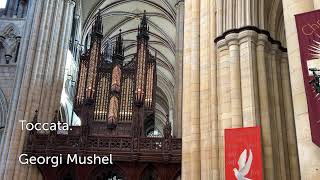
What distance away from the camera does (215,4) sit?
10.8 metres

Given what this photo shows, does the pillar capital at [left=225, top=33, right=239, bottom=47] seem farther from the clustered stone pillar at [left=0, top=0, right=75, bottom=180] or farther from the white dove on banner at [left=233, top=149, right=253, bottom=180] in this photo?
the clustered stone pillar at [left=0, top=0, right=75, bottom=180]

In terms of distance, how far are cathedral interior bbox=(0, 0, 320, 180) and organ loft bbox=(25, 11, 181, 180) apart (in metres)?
0.04

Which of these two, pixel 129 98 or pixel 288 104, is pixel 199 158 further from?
pixel 129 98

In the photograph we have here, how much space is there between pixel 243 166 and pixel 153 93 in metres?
9.39

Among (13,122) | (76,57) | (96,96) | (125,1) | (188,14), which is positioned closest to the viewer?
(188,14)

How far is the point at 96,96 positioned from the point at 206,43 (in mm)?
7421

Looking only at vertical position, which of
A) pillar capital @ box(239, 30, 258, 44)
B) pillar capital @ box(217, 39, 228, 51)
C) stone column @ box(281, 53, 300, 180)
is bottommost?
stone column @ box(281, 53, 300, 180)

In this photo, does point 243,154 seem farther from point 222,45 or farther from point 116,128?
point 116,128

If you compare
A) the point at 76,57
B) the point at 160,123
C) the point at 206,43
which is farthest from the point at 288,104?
the point at 160,123

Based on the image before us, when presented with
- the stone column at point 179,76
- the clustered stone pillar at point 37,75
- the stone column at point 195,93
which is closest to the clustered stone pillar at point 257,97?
the stone column at point 195,93

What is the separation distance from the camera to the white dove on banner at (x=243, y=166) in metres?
7.91

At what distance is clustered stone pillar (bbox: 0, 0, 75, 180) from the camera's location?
45.4 feet

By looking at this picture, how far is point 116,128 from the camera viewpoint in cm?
1579

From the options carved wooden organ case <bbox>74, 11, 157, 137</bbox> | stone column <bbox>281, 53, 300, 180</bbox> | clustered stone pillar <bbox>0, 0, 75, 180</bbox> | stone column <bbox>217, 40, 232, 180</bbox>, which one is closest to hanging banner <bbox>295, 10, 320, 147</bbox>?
stone column <bbox>217, 40, 232, 180</bbox>
